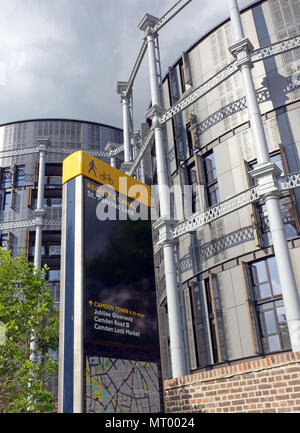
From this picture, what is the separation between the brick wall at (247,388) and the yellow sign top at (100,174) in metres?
4.75

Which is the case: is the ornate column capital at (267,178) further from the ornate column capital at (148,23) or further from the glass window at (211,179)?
the ornate column capital at (148,23)

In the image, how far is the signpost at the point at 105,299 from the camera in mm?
8828

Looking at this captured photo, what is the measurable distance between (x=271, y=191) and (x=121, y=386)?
12.8 meters

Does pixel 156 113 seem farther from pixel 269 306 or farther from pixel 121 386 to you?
pixel 121 386

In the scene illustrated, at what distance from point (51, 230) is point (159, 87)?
1880cm

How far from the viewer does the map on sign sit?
28.8 feet

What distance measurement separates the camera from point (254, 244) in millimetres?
22750

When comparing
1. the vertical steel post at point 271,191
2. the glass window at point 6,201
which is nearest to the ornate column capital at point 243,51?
the vertical steel post at point 271,191

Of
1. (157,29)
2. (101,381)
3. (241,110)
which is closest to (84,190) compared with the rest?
(101,381)

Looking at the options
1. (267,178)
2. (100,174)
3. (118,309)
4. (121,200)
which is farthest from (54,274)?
(118,309)

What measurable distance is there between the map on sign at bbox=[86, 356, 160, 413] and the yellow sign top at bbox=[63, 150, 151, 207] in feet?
13.4

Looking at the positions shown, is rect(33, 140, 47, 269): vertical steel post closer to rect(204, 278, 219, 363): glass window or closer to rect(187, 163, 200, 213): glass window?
rect(187, 163, 200, 213): glass window

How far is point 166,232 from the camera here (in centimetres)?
2431

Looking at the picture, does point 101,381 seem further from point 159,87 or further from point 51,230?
point 51,230
